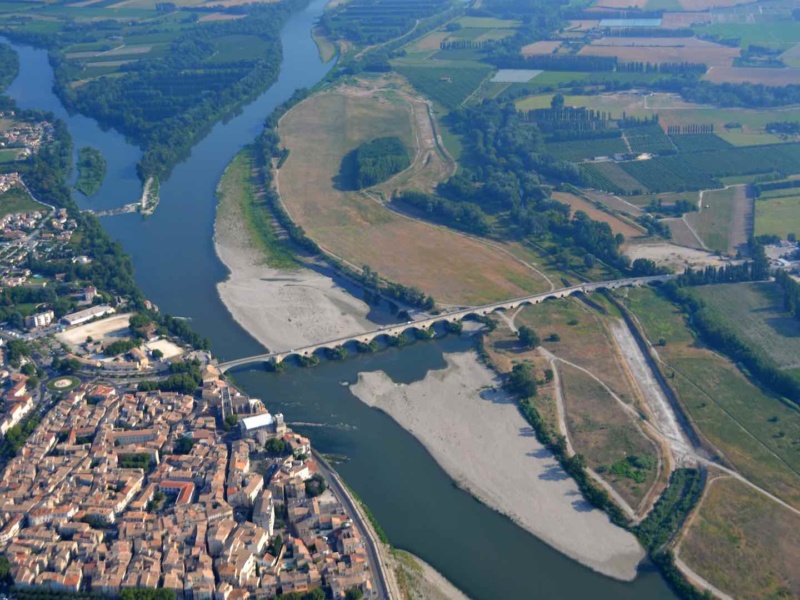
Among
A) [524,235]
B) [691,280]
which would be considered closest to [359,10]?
[524,235]

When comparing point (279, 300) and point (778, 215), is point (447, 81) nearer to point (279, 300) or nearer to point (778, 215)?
point (778, 215)

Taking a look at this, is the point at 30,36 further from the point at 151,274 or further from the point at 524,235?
the point at 524,235

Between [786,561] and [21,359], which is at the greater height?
[21,359]

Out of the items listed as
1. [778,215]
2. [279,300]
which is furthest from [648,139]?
[279,300]

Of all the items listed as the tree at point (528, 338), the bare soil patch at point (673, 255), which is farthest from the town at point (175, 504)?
the bare soil patch at point (673, 255)

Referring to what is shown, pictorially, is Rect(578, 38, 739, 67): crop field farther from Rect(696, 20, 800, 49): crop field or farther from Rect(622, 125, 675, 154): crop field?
Rect(622, 125, 675, 154): crop field

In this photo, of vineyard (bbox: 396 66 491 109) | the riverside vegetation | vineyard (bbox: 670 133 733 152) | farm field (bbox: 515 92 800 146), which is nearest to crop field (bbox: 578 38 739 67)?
farm field (bbox: 515 92 800 146)
